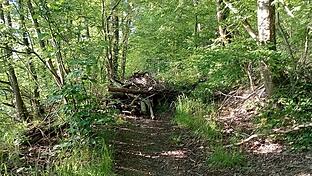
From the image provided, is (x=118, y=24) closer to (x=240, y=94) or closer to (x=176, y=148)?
(x=240, y=94)

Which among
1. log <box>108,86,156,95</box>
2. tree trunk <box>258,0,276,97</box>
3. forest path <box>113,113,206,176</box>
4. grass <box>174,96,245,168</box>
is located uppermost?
tree trunk <box>258,0,276,97</box>

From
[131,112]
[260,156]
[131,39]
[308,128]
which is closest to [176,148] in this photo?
[260,156]

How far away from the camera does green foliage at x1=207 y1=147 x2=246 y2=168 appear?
17.5 ft

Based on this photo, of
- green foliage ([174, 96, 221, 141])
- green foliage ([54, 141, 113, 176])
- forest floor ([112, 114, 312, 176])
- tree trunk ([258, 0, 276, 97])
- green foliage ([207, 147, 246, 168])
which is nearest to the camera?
green foliage ([54, 141, 113, 176])

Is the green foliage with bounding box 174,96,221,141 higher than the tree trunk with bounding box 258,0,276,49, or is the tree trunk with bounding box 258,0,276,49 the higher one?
the tree trunk with bounding box 258,0,276,49

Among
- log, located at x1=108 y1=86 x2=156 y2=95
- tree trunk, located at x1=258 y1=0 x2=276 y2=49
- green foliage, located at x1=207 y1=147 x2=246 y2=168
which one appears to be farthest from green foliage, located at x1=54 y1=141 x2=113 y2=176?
log, located at x1=108 y1=86 x2=156 y2=95

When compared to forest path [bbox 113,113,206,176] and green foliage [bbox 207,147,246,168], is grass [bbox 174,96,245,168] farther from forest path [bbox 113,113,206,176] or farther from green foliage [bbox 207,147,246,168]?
forest path [bbox 113,113,206,176]

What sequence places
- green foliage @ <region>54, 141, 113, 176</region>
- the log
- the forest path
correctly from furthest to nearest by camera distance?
the log < the forest path < green foliage @ <region>54, 141, 113, 176</region>

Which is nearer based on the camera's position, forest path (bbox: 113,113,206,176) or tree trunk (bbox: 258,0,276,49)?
forest path (bbox: 113,113,206,176)

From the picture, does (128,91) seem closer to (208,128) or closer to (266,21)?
(208,128)

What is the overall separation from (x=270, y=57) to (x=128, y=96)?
5.63 metres

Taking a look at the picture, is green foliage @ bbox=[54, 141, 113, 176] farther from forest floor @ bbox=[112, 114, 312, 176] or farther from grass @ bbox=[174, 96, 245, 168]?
grass @ bbox=[174, 96, 245, 168]

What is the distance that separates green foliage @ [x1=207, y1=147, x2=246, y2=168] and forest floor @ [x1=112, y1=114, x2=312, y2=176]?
95mm

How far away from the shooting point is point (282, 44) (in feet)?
25.7
